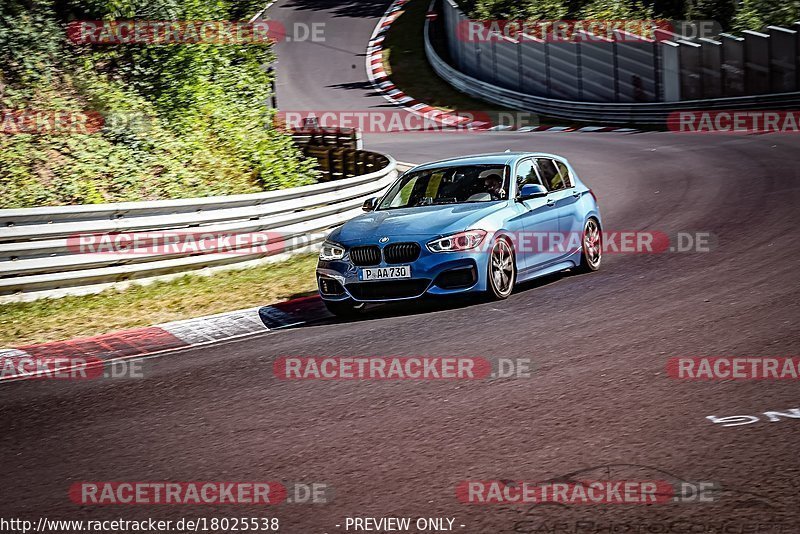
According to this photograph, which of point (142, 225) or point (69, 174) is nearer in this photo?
point (142, 225)

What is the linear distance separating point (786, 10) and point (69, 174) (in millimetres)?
29277

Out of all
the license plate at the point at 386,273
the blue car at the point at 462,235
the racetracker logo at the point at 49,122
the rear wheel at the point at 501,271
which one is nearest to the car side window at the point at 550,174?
the blue car at the point at 462,235

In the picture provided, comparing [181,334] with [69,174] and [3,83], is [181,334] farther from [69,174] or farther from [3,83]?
[3,83]

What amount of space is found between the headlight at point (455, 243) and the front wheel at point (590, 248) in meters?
2.36

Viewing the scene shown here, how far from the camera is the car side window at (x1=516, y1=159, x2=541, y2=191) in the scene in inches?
449

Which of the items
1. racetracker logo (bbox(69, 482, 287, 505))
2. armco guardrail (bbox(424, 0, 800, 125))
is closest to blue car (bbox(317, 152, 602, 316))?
racetracker logo (bbox(69, 482, 287, 505))

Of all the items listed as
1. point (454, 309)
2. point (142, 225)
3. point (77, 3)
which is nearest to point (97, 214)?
point (142, 225)

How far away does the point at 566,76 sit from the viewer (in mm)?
37688

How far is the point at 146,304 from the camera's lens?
1173 centimetres

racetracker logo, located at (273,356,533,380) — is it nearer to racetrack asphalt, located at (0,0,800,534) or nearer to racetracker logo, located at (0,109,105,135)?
racetrack asphalt, located at (0,0,800,534)

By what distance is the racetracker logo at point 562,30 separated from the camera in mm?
35188

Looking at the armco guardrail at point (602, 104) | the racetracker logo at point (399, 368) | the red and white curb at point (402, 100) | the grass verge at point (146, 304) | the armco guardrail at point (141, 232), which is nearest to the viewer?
the racetracker logo at point (399, 368)

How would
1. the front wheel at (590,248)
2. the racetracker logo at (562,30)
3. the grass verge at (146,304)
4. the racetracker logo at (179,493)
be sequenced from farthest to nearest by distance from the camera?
1. the racetracker logo at (562,30)
2. the front wheel at (590,248)
3. the grass verge at (146,304)
4. the racetracker logo at (179,493)

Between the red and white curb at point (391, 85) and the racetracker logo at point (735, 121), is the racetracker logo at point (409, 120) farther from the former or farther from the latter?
the racetracker logo at point (735, 121)
